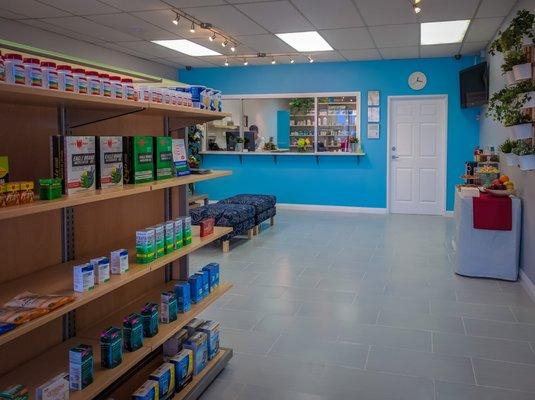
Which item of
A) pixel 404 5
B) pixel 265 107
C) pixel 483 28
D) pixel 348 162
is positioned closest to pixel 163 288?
pixel 404 5

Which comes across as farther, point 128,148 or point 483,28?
point 483,28

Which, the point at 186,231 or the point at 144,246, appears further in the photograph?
the point at 186,231

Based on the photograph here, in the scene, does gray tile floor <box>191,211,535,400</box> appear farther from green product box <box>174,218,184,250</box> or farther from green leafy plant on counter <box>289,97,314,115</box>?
green leafy plant on counter <box>289,97,314,115</box>

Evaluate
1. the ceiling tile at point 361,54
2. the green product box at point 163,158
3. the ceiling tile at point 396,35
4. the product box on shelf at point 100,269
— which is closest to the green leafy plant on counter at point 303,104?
the ceiling tile at point 361,54

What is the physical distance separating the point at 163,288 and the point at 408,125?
702 centimetres

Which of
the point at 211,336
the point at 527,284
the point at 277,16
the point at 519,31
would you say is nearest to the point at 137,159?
the point at 211,336

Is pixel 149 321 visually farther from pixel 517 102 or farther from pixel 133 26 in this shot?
pixel 133 26

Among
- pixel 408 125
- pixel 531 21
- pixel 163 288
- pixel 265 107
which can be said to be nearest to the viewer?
pixel 163 288

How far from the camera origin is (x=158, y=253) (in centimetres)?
248

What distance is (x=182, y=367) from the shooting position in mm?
2605

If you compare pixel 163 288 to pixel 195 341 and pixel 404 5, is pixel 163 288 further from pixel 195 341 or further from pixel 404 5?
pixel 404 5

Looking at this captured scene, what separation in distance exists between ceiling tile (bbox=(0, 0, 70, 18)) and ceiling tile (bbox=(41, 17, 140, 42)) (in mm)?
202

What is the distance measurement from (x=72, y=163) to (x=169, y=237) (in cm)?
77

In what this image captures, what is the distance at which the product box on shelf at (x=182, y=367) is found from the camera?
2.58 m
